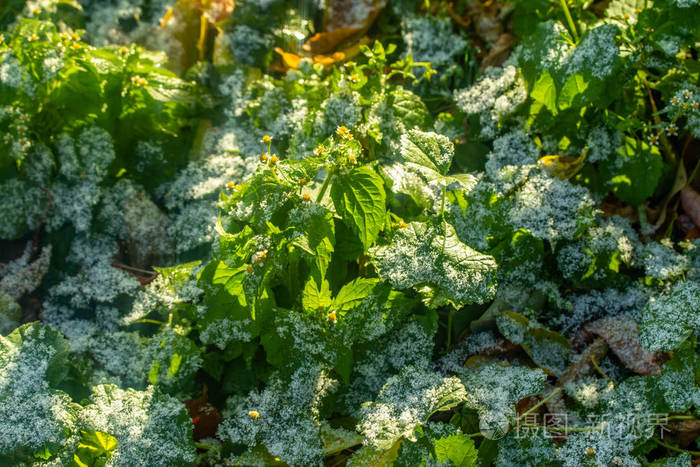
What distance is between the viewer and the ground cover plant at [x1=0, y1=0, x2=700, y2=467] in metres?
2.03

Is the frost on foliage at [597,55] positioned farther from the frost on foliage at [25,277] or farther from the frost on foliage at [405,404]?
the frost on foliage at [25,277]

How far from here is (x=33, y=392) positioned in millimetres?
2088

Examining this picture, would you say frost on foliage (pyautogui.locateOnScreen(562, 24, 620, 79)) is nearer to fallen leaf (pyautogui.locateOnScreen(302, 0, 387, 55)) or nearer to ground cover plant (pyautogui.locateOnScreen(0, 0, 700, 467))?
ground cover plant (pyautogui.locateOnScreen(0, 0, 700, 467))

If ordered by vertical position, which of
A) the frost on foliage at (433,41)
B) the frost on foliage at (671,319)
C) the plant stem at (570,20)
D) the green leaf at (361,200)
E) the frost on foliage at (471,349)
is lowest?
the frost on foliage at (471,349)

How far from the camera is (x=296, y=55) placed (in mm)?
3066

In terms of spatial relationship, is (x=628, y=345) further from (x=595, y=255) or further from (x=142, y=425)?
(x=142, y=425)

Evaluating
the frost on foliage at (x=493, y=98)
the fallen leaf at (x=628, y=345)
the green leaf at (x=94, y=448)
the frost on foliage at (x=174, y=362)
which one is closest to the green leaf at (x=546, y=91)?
the frost on foliage at (x=493, y=98)

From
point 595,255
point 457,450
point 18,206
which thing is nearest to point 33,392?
point 18,206

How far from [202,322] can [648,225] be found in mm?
1881

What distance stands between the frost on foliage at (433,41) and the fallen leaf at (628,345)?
1460mm

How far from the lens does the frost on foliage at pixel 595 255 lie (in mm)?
2305

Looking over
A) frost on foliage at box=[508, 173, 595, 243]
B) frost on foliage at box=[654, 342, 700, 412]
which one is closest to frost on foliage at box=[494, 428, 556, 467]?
frost on foliage at box=[654, 342, 700, 412]

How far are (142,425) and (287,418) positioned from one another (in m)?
0.49

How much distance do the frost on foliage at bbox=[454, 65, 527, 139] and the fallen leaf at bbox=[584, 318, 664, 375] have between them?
915mm
